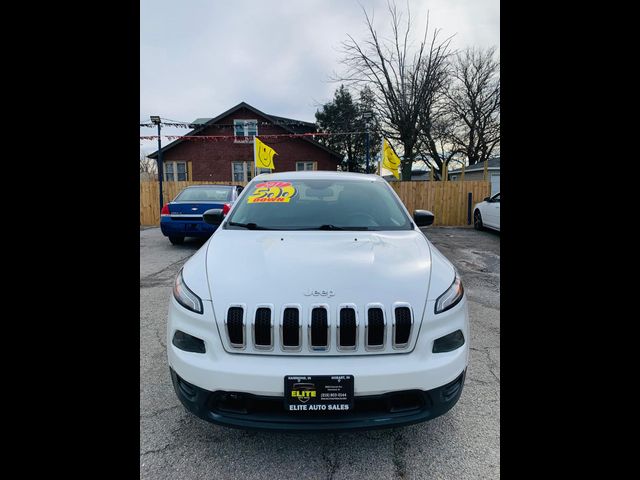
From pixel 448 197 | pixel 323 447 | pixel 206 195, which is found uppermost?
pixel 448 197

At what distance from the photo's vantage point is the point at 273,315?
1.55 meters

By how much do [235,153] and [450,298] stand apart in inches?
893

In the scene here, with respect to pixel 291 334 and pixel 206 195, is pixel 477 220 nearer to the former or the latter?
pixel 206 195

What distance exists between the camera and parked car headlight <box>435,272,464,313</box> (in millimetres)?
1691

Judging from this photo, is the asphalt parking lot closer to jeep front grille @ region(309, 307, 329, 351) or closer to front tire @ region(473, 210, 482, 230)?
jeep front grille @ region(309, 307, 329, 351)

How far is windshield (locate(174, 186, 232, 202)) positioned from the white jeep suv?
6612mm

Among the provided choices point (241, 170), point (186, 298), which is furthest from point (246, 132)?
point (186, 298)

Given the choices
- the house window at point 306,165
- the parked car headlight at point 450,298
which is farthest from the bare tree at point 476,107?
the parked car headlight at point 450,298

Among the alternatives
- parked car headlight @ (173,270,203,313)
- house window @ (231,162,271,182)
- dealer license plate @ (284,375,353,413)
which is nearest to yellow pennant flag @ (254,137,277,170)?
house window @ (231,162,271,182)

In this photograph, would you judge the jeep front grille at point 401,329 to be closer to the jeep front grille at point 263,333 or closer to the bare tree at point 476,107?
the jeep front grille at point 263,333

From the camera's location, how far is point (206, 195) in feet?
27.0
